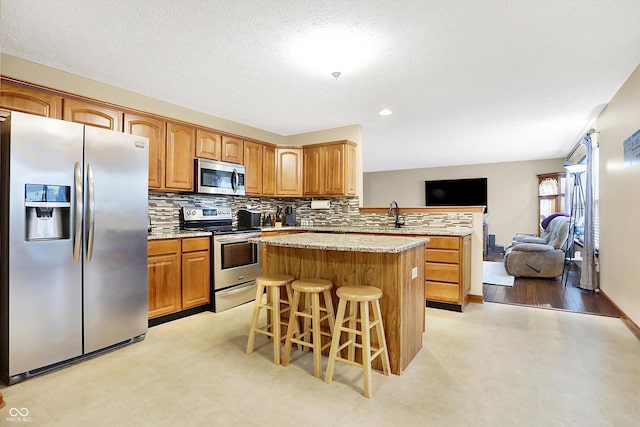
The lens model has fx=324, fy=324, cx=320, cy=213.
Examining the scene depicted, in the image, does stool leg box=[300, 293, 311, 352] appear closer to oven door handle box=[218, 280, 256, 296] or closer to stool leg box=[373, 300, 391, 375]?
stool leg box=[373, 300, 391, 375]

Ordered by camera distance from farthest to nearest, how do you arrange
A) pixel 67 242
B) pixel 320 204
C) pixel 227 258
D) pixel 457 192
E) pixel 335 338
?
pixel 457 192, pixel 320 204, pixel 227 258, pixel 67 242, pixel 335 338

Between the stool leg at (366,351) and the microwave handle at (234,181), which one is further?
the microwave handle at (234,181)

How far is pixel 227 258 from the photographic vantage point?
3.76 meters

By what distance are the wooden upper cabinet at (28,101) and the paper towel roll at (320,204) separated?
10.7 feet

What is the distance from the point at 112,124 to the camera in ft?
10.2

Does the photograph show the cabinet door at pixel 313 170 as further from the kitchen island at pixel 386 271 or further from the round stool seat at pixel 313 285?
the round stool seat at pixel 313 285

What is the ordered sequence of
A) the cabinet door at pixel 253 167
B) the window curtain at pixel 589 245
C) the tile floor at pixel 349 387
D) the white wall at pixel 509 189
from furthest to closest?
the white wall at pixel 509 189, the cabinet door at pixel 253 167, the window curtain at pixel 589 245, the tile floor at pixel 349 387

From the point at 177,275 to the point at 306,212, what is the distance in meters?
2.47

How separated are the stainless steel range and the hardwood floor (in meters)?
2.98

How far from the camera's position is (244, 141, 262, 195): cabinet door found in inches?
177

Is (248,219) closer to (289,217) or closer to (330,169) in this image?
(289,217)

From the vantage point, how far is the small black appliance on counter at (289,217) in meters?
5.16

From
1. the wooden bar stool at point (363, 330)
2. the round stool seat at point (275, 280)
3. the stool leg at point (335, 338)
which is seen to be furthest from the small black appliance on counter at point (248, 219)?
the stool leg at point (335, 338)

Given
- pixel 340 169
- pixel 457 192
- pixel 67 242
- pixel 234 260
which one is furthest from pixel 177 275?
pixel 457 192
